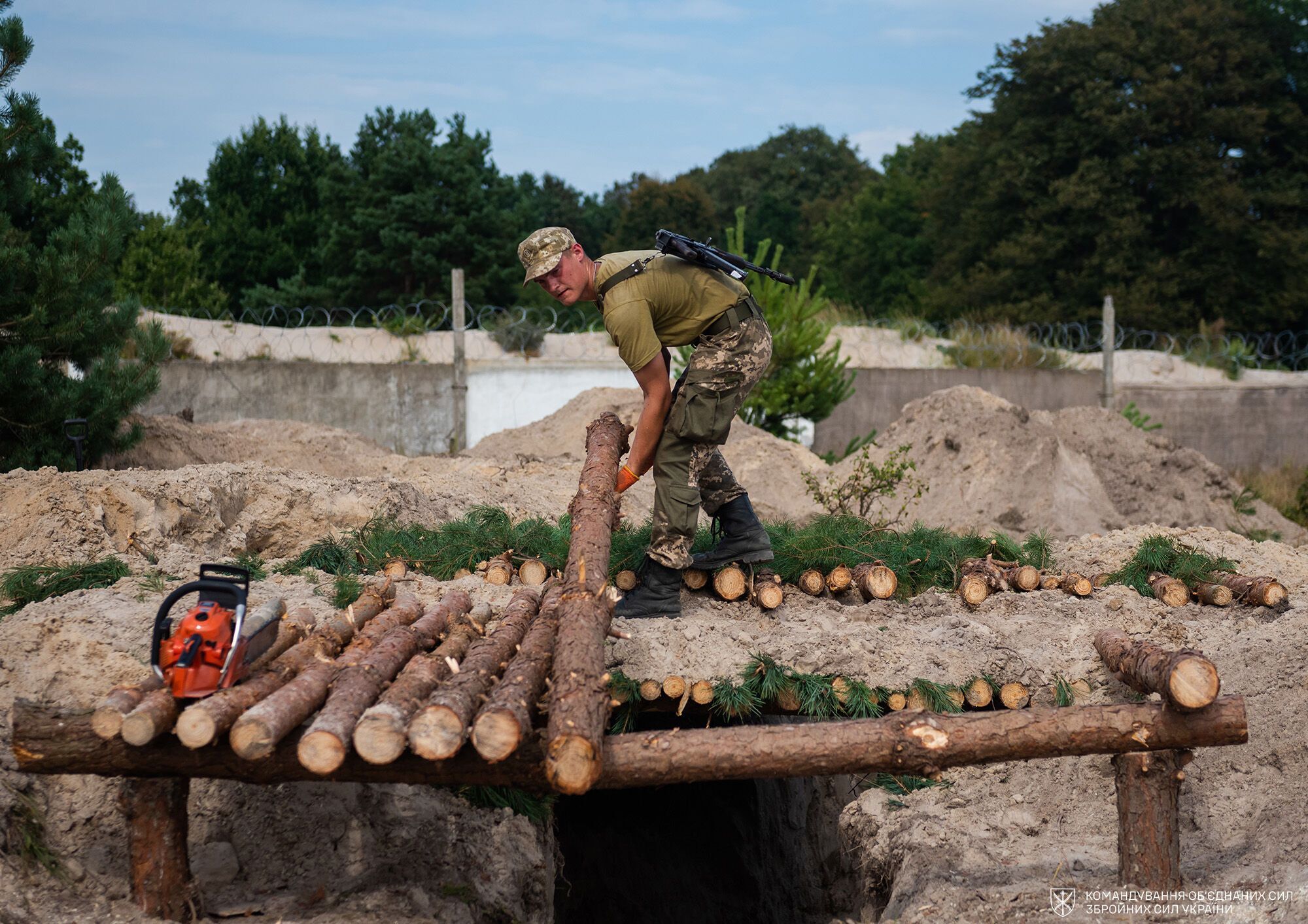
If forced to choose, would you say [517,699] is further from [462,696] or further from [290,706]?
[290,706]

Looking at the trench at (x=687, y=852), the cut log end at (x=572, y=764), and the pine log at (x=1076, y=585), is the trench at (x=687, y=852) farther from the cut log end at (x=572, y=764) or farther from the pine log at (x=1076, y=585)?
the cut log end at (x=572, y=764)

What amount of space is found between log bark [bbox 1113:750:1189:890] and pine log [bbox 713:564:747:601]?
228cm

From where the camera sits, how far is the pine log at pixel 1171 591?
5.69 m

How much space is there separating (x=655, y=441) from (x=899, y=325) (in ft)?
43.0

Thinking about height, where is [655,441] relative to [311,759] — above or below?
above

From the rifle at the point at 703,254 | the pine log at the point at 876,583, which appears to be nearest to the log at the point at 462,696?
the rifle at the point at 703,254

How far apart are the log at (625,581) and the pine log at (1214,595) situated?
3100mm

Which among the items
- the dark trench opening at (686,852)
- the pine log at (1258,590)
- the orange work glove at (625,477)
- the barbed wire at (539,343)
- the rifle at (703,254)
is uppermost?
the rifle at (703,254)

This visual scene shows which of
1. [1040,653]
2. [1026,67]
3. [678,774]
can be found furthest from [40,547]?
[1026,67]

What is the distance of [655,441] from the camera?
4.77 m

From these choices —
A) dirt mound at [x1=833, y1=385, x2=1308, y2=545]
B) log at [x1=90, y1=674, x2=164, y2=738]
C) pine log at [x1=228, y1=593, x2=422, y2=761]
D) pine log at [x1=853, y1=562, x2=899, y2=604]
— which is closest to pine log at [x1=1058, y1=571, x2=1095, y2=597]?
pine log at [x1=853, y1=562, x2=899, y2=604]

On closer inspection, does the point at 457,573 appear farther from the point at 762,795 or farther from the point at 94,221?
the point at 94,221

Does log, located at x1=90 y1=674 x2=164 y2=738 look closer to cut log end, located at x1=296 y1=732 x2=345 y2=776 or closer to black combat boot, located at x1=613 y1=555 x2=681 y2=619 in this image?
cut log end, located at x1=296 y1=732 x2=345 y2=776

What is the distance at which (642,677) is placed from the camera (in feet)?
15.6
